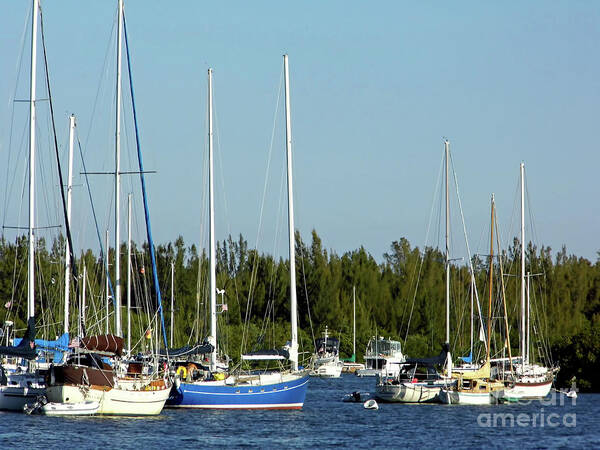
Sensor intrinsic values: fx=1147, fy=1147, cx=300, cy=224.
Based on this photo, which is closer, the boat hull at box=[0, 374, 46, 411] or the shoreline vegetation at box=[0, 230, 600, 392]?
the boat hull at box=[0, 374, 46, 411]

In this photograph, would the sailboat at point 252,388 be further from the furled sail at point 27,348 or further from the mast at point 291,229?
the furled sail at point 27,348

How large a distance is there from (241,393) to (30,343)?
1040cm

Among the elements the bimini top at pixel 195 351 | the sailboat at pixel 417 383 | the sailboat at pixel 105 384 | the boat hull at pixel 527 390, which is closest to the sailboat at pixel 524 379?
the boat hull at pixel 527 390

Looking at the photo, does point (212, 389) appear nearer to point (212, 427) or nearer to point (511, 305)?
point (212, 427)

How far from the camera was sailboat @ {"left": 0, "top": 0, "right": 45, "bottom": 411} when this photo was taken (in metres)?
50.5

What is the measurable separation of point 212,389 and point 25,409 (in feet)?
28.8

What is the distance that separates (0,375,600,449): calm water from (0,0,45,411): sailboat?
1.07 m

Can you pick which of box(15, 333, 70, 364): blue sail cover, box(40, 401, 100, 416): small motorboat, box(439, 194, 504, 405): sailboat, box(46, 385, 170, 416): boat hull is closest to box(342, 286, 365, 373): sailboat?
box(439, 194, 504, 405): sailboat

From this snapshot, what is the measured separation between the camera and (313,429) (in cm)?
4975

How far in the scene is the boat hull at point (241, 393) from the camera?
5441 centimetres

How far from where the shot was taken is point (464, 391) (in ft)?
210

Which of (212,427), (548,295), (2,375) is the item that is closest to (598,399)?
(212,427)

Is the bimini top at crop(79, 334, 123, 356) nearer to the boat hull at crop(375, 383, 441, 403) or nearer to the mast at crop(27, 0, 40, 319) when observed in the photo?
the mast at crop(27, 0, 40, 319)

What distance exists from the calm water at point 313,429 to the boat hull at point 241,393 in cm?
49
